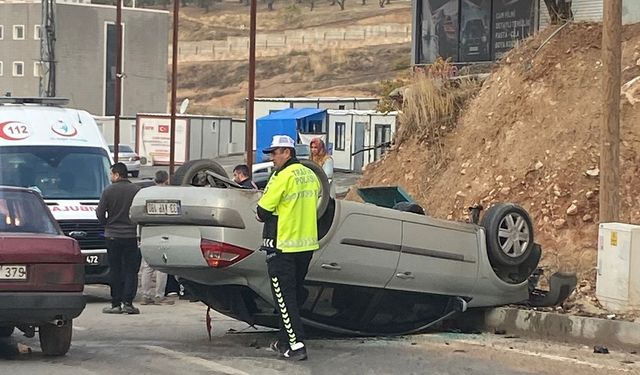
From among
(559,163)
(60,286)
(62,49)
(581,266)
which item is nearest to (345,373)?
(60,286)

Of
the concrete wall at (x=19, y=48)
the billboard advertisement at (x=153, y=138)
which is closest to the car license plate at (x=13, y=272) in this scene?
the billboard advertisement at (x=153, y=138)

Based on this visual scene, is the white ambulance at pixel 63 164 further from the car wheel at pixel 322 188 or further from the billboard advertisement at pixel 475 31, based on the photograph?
the billboard advertisement at pixel 475 31

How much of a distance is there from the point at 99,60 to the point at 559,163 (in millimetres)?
66678

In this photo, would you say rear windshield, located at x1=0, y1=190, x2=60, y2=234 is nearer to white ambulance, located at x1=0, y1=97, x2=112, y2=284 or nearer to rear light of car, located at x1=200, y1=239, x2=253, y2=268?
rear light of car, located at x1=200, y1=239, x2=253, y2=268

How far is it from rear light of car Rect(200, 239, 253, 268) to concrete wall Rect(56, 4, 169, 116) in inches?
2608

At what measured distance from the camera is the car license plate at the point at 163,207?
30.8ft

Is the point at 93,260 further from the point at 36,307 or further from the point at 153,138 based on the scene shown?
the point at 153,138

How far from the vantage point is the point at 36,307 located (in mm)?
9062

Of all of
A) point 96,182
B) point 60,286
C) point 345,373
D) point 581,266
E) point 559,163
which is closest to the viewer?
point 345,373

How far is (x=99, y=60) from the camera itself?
78.1 metres

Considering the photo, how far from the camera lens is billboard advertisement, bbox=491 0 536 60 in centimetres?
2336

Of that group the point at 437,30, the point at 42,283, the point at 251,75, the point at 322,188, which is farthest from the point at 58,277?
the point at 437,30

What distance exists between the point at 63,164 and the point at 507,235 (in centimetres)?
718

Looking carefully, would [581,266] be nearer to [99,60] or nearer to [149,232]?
[149,232]
